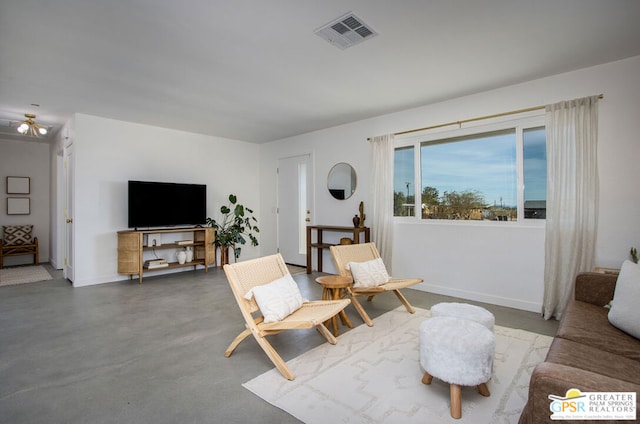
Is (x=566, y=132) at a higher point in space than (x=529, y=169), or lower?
higher

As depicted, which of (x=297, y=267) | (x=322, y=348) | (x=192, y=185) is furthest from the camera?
(x=297, y=267)

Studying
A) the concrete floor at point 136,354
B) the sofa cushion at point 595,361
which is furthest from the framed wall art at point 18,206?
the sofa cushion at point 595,361

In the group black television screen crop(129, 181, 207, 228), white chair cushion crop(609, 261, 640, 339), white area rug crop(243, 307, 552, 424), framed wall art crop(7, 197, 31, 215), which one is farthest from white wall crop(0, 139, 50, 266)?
white chair cushion crop(609, 261, 640, 339)

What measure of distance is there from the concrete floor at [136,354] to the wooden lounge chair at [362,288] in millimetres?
238

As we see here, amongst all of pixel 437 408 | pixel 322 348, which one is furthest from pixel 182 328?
pixel 437 408

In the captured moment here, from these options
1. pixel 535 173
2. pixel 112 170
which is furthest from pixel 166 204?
pixel 535 173

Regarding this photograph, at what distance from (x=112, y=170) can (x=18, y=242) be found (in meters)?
3.43

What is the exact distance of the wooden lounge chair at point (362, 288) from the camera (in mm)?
3291

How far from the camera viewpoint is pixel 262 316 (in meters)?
2.55

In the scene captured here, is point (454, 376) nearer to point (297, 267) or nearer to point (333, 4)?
point (333, 4)

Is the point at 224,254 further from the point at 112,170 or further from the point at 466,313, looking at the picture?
the point at 466,313

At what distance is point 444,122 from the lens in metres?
4.27

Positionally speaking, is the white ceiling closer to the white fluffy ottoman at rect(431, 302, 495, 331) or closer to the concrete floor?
the white fluffy ottoman at rect(431, 302, 495, 331)

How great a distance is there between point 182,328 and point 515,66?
13.8 ft
